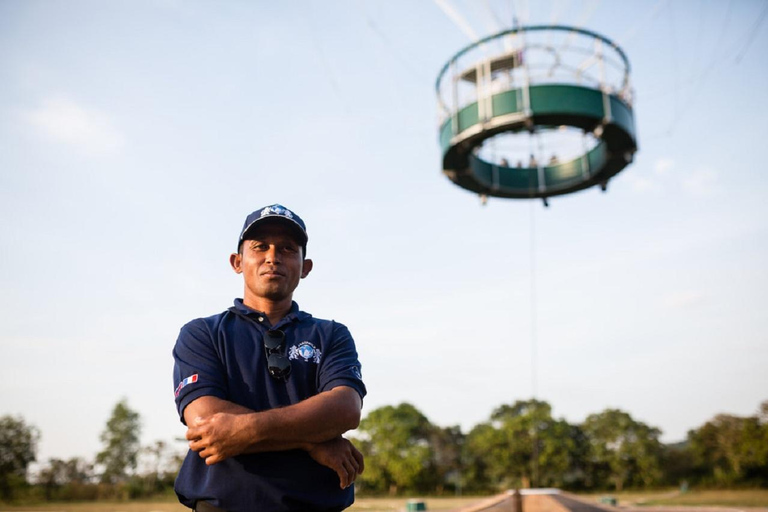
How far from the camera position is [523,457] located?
98188mm

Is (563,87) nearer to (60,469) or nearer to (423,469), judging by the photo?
(423,469)

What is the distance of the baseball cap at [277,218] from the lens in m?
3.37

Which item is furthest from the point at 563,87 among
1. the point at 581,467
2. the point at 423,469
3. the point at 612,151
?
the point at 581,467

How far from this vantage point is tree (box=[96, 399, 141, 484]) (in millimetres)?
99375

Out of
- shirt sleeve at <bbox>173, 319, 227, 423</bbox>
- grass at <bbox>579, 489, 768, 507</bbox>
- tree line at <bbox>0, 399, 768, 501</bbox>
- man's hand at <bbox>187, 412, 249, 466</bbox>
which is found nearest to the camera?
man's hand at <bbox>187, 412, 249, 466</bbox>


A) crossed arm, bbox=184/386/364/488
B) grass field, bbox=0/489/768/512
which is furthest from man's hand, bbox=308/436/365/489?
grass field, bbox=0/489/768/512

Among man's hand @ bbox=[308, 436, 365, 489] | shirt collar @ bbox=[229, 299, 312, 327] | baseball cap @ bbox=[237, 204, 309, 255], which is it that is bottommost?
man's hand @ bbox=[308, 436, 365, 489]

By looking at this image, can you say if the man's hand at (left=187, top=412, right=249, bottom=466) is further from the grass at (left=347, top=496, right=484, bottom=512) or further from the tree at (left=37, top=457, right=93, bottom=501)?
the tree at (left=37, top=457, right=93, bottom=501)

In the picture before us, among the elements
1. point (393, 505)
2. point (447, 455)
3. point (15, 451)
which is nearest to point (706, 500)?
point (393, 505)

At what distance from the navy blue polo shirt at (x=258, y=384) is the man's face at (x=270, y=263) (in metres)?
0.12

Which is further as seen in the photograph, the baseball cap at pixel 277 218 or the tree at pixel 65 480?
the tree at pixel 65 480

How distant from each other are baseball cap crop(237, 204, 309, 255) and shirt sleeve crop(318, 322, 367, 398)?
2.04 feet

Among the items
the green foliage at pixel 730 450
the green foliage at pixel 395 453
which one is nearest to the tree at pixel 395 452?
the green foliage at pixel 395 453

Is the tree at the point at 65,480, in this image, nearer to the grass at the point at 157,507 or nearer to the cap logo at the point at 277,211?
the grass at the point at 157,507
